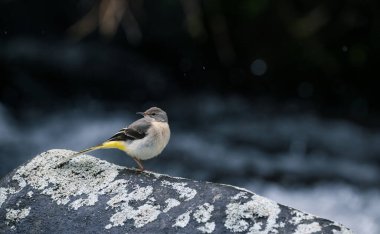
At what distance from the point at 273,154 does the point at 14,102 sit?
15.8 ft

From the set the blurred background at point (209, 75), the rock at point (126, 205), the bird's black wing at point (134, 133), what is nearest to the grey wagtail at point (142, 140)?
the bird's black wing at point (134, 133)

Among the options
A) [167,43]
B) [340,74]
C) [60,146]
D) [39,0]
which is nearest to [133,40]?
[167,43]

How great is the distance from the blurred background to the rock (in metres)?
6.59

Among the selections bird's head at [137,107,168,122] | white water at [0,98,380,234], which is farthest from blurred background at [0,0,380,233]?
bird's head at [137,107,168,122]

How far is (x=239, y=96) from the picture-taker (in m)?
13.7

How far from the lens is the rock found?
4367 mm

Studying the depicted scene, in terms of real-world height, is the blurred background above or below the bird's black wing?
above

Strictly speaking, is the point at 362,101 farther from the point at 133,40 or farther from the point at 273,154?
the point at 133,40

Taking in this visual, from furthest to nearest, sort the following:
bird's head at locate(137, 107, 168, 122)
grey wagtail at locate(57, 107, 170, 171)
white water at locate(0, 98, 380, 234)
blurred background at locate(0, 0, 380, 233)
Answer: blurred background at locate(0, 0, 380, 233) → white water at locate(0, 98, 380, 234) → bird's head at locate(137, 107, 168, 122) → grey wagtail at locate(57, 107, 170, 171)

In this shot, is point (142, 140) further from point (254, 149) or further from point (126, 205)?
point (254, 149)

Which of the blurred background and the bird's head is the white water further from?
the bird's head

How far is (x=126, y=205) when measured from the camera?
15.4 ft

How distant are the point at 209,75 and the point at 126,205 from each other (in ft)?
30.3

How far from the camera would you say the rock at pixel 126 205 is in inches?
172
